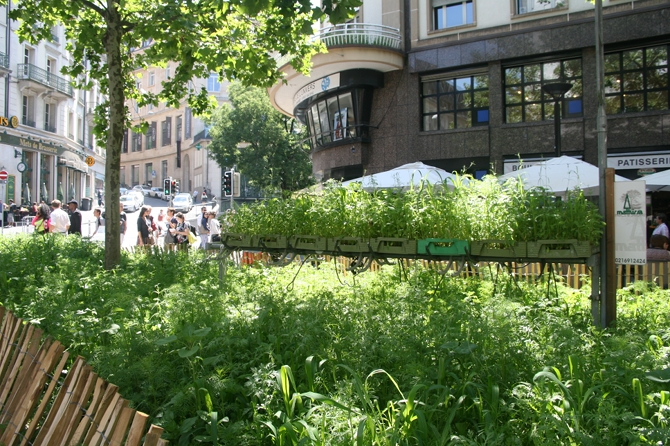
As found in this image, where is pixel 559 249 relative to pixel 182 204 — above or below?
below

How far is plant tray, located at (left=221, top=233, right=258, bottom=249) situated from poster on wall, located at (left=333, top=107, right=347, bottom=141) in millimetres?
17470

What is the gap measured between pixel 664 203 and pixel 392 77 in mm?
10357

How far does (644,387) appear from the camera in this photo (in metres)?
3.23

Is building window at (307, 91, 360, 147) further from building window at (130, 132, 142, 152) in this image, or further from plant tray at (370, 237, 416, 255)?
building window at (130, 132, 142, 152)

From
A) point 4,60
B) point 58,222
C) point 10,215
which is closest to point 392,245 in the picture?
point 58,222

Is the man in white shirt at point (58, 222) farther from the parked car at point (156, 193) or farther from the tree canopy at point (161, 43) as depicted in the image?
the parked car at point (156, 193)

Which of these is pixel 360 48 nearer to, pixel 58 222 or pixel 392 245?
pixel 58 222

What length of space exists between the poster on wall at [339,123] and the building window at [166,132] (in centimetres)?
5827

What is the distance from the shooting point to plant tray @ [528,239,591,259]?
171 inches

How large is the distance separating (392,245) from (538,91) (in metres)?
16.4

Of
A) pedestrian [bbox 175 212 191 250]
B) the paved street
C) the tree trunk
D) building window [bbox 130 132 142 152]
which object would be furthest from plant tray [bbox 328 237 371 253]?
building window [bbox 130 132 142 152]

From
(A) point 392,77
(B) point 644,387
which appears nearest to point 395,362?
(B) point 644,387

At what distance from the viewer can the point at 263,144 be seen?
129 ft

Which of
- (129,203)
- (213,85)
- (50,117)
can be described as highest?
(213,85)
